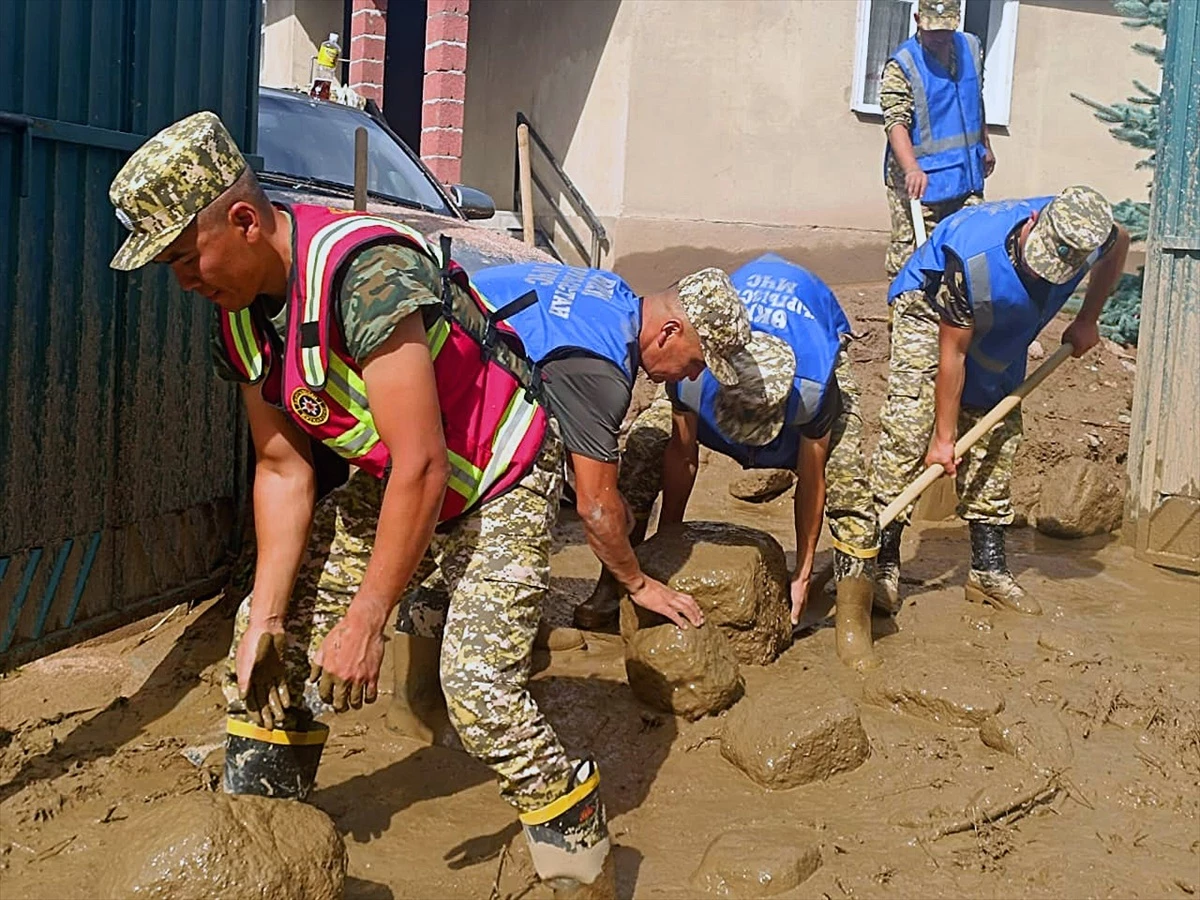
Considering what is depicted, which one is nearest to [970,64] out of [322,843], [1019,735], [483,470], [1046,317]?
[1046,317]

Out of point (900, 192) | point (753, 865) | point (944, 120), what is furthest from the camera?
point (900, 192)

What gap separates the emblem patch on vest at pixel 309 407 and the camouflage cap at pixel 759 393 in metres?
1.85

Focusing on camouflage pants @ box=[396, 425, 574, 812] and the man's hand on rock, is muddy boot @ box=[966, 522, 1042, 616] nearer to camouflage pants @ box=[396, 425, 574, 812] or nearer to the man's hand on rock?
the man's hand on rock

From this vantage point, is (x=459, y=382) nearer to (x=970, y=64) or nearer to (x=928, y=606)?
(x=928, y=606)

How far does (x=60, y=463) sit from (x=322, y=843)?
1.59 meters

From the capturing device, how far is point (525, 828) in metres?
3.13

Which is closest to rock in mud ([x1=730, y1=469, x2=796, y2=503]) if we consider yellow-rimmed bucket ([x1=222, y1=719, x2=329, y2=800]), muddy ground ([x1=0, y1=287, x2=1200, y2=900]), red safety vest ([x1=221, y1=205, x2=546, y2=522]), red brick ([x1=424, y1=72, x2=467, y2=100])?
muddy ground ([x1=0, y1=287, x2=1200, y2=900])

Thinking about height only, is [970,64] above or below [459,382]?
above

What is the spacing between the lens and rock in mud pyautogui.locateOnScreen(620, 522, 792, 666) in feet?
15.1

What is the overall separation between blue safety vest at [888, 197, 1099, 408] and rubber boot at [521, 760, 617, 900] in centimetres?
292

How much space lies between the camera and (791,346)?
466cm

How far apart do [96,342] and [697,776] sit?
7.51 ft

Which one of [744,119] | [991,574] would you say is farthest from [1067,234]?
[744,119]

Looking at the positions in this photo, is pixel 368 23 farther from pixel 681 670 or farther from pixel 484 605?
pixel 484 605
